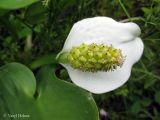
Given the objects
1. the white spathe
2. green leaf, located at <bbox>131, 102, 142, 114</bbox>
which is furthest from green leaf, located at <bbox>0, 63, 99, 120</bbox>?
green leaf, located at <bbox>131, 102, 142, 114</bbox>

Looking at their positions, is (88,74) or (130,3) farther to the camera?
(130,3)

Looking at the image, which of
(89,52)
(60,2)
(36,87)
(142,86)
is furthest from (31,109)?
(142,86)

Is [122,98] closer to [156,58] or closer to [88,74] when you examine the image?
[156,58]

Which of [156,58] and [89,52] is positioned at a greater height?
[89,52]

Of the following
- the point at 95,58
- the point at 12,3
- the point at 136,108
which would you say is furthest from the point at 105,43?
the point at 136,108

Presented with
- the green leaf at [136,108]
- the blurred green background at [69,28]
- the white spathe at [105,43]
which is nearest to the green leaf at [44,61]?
the blurred green background at [69,28]

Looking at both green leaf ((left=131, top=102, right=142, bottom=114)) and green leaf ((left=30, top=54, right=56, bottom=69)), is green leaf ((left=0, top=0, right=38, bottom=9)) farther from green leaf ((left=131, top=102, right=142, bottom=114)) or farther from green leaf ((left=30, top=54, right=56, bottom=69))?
green leaf ((left=131, top=102, right=142, bottom=114))
